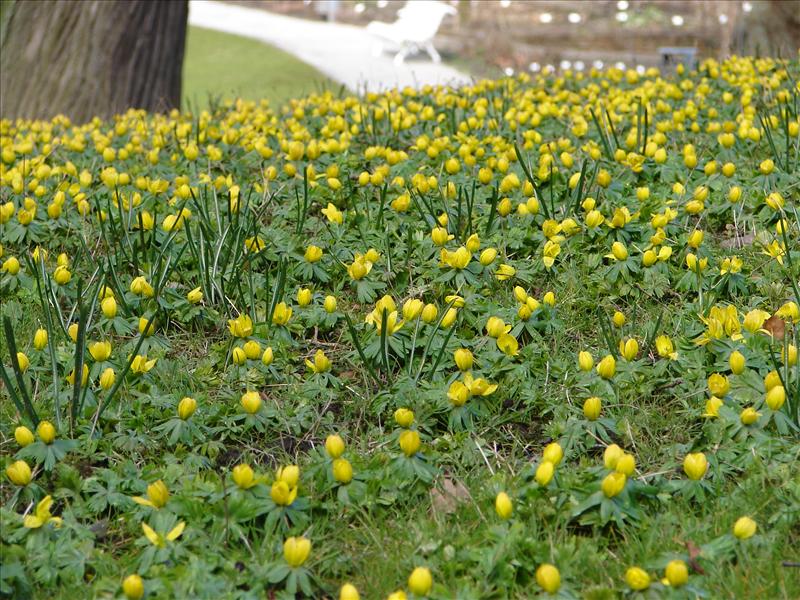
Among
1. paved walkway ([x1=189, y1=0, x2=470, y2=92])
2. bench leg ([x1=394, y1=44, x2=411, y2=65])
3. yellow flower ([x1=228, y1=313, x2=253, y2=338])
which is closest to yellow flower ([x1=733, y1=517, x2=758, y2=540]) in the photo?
yellow flower ([x1=228, y1=313, x2=253, y2=338])

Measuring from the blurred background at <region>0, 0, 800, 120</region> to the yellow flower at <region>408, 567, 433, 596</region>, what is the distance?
17.8 feet

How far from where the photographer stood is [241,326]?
9.86 ft

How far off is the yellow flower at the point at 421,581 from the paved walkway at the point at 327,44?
1013cm

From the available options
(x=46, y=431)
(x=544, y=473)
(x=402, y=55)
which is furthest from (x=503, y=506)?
(x=402, y=55)

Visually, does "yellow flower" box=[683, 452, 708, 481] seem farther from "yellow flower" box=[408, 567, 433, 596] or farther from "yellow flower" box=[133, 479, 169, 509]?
"yellow flower" box=[133, 479, 169, 509]

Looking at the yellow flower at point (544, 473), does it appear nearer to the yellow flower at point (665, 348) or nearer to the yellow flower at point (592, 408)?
the yellow flower at point (592, 408)

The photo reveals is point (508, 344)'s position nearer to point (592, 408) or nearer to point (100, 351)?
point (592, 408)

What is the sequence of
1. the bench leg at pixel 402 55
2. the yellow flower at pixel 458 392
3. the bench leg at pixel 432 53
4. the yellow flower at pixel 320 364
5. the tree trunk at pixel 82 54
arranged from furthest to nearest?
1. the bench leg at pixel 432 53
2. the bench leg at pixel 402 55
3. the tree trunk at pixel 82 54
4. the yellow flower at pixel 320 364
5. the yellow flower at pixel 458 392

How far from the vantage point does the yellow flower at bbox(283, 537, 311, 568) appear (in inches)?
84.0

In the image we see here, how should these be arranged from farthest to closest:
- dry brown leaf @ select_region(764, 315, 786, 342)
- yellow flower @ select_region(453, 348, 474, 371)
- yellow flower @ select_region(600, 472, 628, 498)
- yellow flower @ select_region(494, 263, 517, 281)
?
yellow flower @ select_region(494, 263, 517, 281)
dry brown leaf @ select_region(764, 315, 786, 342)
yellow flower @ select_region(453, 348, 474, 371)
yellow flower @ select_region(600, 472, 628, 498)

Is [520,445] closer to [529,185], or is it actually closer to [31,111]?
[529,185]

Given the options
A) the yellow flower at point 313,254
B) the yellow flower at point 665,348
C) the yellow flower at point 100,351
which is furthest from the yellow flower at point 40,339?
the yellow flower at point 665,348

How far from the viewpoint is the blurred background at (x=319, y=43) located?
6.87 meters

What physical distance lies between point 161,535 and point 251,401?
0.53 m
